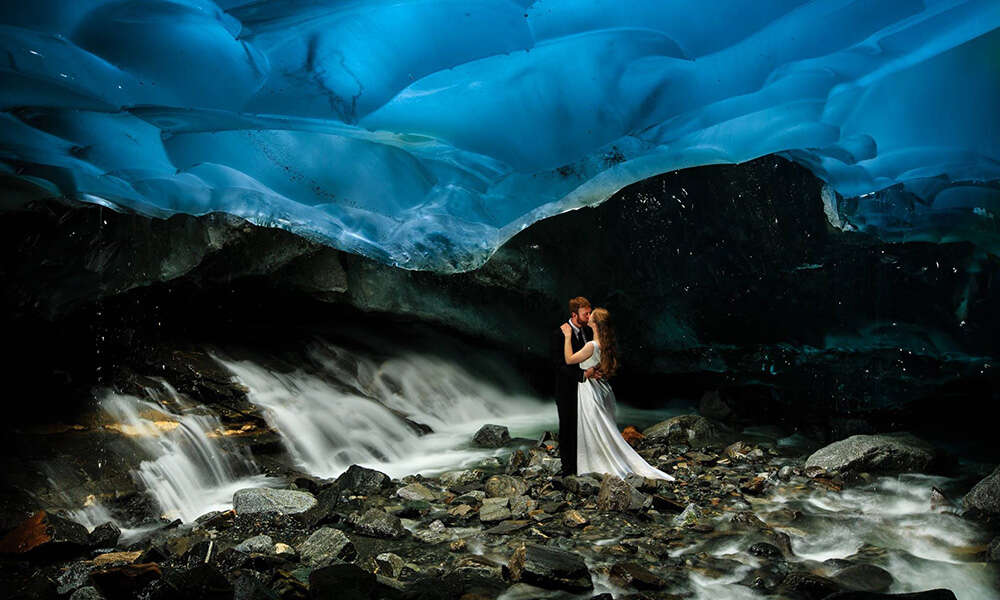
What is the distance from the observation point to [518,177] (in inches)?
248

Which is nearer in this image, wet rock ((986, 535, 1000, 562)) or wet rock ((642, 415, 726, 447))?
wet rock ((986, 535, 1000, 562))

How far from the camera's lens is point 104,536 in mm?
5344

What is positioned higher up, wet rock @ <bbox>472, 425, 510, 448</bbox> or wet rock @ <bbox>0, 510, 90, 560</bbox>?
wet rock @ <bbox>0, 510, 90, 560</bbox>

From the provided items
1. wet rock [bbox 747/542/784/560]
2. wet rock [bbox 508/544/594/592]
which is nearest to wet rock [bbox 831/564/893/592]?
wet rock [bbox 747/542/784/560]

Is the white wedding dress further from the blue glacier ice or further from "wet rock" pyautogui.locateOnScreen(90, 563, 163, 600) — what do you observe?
"wet rock" pyautogui.locateOnScreen(90, 563, 163, 600)

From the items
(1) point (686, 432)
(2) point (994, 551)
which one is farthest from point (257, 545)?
(1) point (686, 432)

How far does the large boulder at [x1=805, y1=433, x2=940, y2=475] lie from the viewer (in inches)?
274

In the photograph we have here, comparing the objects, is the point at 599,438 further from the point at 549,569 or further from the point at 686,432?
the point at 686,432

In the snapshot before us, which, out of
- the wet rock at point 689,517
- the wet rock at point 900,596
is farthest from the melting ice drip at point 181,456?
the wet rock at point 900,596

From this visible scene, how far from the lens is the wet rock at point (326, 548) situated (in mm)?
4840

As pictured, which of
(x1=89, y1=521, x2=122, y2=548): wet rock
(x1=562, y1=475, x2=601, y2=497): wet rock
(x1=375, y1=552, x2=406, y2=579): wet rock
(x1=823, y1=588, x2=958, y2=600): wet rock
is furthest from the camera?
(x1=562, y1=475, x2=601, y2=497): wet rock

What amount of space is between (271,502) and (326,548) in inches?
43.5

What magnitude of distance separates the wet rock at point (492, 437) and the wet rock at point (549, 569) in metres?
4.06

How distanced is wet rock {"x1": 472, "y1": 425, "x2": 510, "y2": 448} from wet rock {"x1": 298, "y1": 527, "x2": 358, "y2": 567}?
3.64 m
